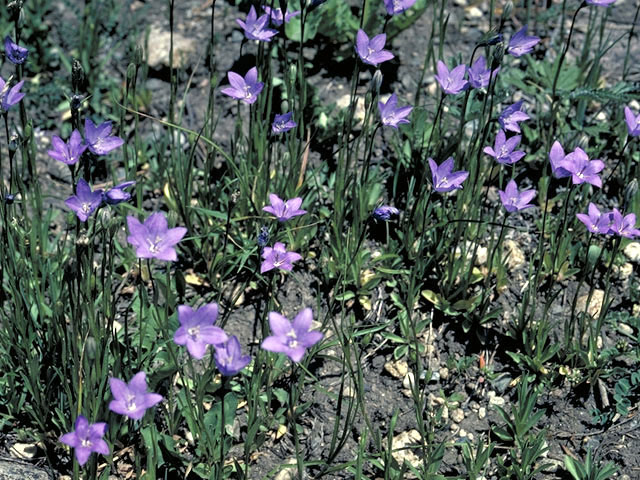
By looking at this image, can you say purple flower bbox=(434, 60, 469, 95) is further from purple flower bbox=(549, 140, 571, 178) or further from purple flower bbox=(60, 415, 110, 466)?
purple flower bbox=(60, 415, 110, 466)

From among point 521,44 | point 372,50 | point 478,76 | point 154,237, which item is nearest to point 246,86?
point 372,50

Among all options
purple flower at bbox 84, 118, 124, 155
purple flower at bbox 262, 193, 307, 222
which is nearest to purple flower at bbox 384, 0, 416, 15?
purple flower at bbox 262, 193, 307, 222

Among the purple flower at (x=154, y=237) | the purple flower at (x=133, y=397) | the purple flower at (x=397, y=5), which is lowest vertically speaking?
the purple flower at (x=133, y=397)

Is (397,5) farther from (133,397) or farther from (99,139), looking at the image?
(133,397)

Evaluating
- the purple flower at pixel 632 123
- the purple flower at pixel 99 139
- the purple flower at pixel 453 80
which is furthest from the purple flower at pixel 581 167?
the purple flower at pixel 99 139

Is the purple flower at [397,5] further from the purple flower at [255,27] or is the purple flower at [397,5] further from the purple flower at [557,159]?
the purple flower at [557,159]

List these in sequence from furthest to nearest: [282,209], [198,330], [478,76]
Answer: [478,76]
[282,209]
[198,330]

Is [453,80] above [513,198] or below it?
above

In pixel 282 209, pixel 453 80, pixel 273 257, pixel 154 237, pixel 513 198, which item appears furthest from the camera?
pixel 453 80
